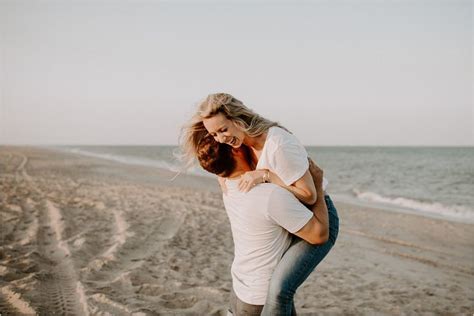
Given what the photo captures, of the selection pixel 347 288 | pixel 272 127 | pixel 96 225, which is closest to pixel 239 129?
pixel 272 127

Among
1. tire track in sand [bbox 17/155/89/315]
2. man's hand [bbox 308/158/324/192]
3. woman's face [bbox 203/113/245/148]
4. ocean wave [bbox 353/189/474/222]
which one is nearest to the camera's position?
man's hand [bbox 308/158/324/192]

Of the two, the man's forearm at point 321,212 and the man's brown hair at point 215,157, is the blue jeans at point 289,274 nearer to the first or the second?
the man's forearm at point 321,212

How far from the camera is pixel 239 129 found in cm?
248

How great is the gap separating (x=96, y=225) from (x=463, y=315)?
557 centimetres

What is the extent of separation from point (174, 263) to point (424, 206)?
34.7 ft

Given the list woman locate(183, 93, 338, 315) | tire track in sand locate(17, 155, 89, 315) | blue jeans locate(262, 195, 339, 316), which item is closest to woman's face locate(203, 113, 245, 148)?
woman locate(183, 93, 338, 315)

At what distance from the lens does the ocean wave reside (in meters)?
11.9

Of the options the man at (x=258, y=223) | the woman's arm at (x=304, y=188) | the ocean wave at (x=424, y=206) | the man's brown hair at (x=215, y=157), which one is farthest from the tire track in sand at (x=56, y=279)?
the ocean wave at (x=424, y=206)

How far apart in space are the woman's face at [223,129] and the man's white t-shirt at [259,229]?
26cm

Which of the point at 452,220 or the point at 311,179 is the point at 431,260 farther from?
the point at 311,179

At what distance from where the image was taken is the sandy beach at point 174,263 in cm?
412

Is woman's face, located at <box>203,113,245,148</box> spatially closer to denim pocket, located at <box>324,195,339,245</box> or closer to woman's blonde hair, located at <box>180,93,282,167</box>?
woman's blonde hair, located at <box>180,93,282,167</box>

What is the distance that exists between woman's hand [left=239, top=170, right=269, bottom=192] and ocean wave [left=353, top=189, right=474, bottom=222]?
10.7 meters

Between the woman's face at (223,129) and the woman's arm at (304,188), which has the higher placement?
the woman's face at (223,129)
